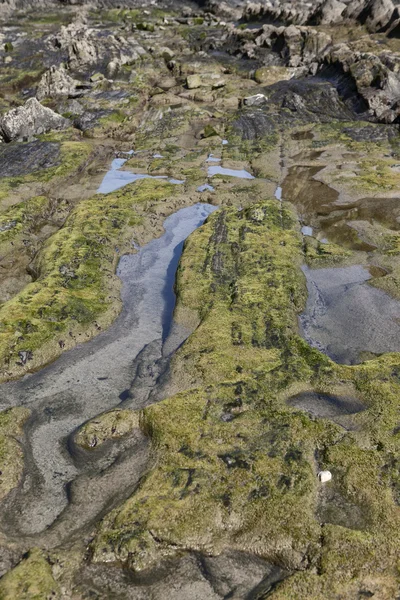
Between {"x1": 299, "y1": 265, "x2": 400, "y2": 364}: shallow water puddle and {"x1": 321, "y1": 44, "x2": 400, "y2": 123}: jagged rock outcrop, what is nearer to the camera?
{"x1": 299, "y1": 265, "x2": 400, "y2": 364}: shallow water puddle

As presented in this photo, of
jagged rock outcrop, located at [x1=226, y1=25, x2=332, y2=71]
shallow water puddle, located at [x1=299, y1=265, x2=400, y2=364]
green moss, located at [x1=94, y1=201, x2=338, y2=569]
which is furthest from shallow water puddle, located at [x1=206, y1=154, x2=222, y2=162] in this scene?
jagged rock outcrop, located at [x1=226, y1=25, x2=332, y2=71]

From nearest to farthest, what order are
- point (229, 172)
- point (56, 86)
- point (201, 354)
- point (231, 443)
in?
point (231, 443)
point (201, 354)
point (229, 172)
point (56, 86)

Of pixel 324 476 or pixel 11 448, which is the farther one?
pixel 11 448

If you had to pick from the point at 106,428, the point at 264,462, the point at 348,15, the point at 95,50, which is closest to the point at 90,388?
the point at 106,428

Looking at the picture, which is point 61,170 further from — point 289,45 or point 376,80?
point 289,45

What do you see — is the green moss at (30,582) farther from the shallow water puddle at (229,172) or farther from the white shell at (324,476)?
the shallow water puddle at (229,172)

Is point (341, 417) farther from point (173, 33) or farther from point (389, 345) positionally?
point (173, 33)

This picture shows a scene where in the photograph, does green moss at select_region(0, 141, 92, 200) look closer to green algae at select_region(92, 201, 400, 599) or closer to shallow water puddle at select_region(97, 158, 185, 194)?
shallow water puddle at select_region(97, 158, 185, 194)
